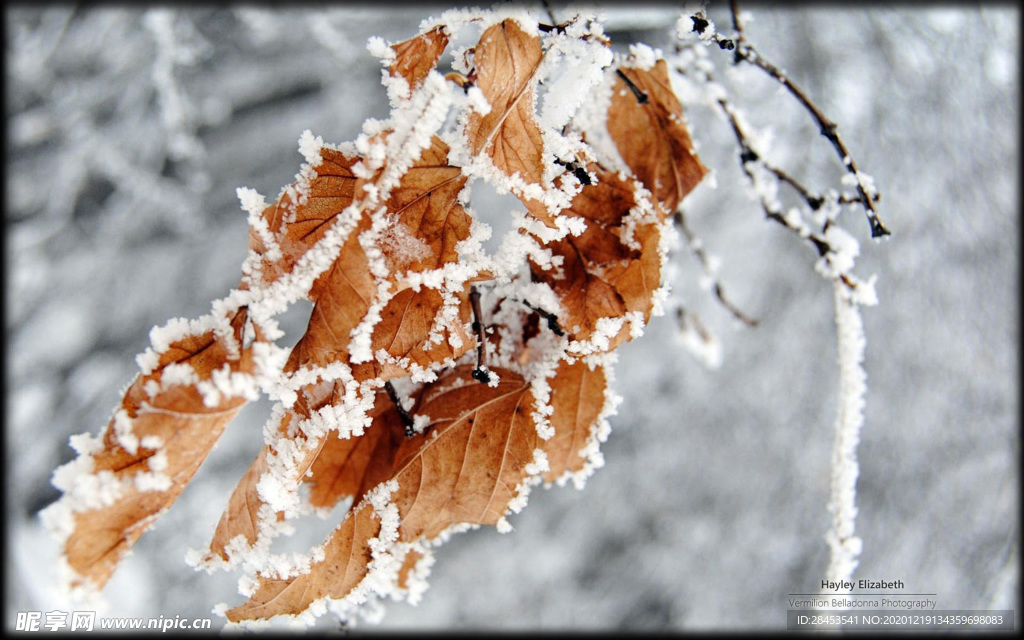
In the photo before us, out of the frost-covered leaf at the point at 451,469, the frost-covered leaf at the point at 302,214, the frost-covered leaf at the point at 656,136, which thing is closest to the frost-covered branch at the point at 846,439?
the frost-covered leaf at the point at 656,136

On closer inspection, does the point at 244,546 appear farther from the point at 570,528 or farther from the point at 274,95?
the point at 274,95

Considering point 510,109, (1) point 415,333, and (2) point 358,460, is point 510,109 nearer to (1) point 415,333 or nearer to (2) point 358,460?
(1) point 415,333

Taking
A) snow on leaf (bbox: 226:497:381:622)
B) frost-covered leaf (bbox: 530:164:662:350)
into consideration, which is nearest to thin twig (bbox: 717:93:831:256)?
frost-covered leaf (bbox: 530:164:662:350)

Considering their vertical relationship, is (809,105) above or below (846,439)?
above

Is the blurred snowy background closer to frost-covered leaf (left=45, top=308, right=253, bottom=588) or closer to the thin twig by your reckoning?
the thin twig

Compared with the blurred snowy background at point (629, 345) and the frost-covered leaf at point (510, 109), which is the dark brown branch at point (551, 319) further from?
the blurred snowy background at point (629, 345)

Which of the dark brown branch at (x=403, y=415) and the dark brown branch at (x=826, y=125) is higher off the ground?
the dark brown branch at (x=826, y=125)

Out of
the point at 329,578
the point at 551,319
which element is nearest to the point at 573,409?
the point at 551,319
